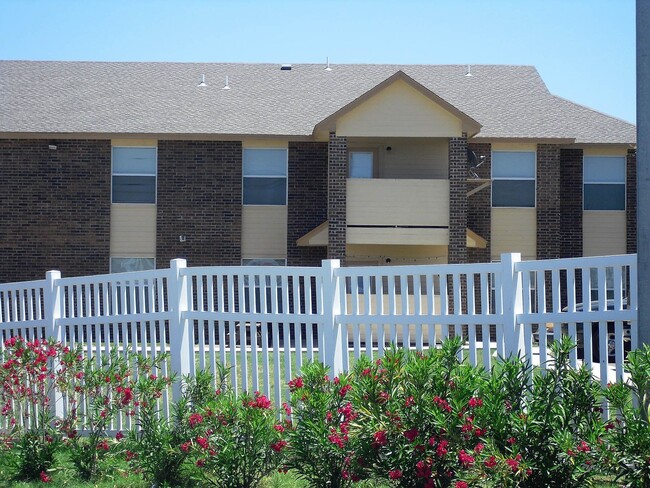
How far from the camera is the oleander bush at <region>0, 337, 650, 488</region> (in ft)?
18.4

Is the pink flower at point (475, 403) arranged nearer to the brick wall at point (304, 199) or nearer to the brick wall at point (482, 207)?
the brick wall at point (304, 199)

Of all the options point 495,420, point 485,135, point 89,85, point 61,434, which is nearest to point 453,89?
point 485,135

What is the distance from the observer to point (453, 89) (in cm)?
2877

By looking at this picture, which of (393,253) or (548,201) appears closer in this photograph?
(393,253)

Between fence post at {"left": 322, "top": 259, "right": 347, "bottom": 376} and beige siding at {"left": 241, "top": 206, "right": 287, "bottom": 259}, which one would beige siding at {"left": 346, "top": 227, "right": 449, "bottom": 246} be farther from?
fence post at {"left": 322, "top": 259, "right": 347, "bottom": 376}

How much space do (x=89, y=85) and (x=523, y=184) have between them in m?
13.3

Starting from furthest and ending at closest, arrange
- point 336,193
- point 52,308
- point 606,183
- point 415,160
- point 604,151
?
point 606,183 < point 604,151 < point 415,160 < point 336,193 < point 52,308

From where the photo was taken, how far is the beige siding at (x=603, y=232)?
26062 millimetres

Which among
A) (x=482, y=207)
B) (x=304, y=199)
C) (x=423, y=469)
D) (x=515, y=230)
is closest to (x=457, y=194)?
(x=482, y=207)

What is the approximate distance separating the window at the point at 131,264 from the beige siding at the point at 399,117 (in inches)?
250

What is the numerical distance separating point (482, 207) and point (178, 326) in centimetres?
1815

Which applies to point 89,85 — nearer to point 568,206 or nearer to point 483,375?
point 568,206

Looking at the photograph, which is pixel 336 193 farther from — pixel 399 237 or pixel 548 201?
pixel 548 201

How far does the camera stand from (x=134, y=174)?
2566 centimetres
